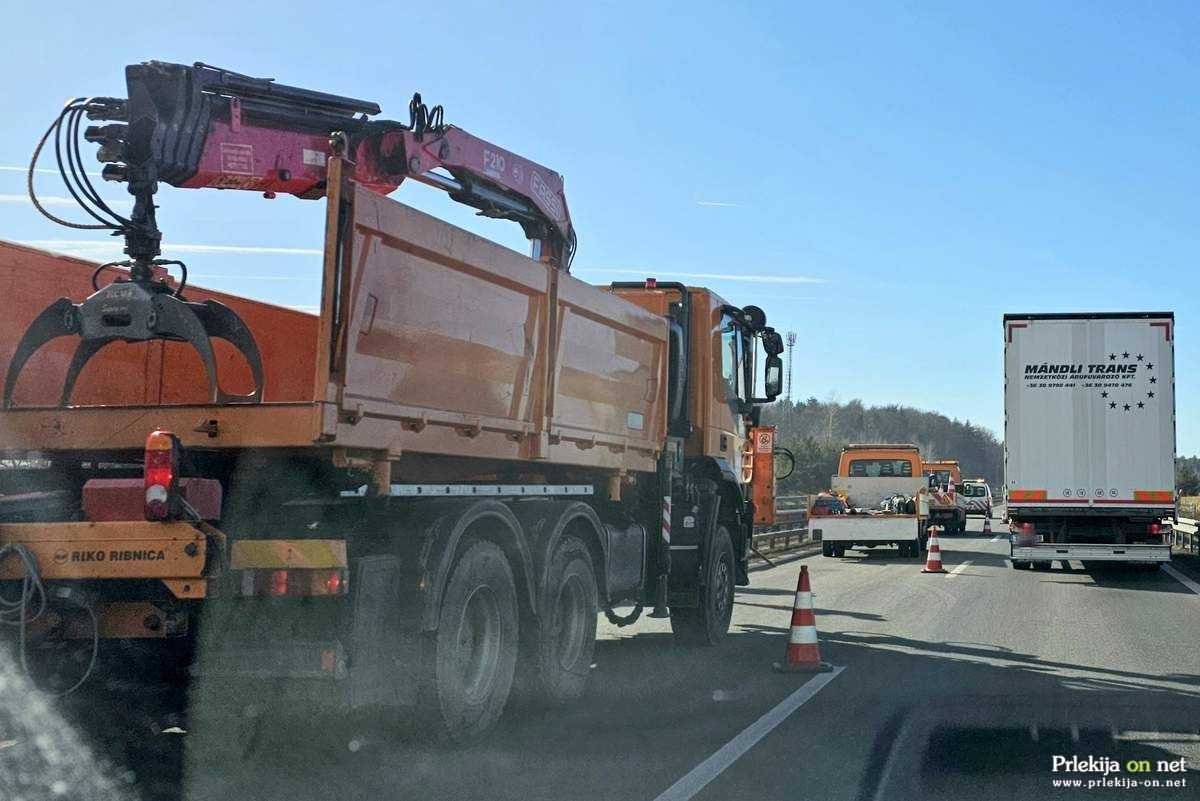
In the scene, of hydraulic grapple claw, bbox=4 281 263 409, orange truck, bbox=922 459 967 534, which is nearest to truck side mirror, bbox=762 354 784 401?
hydraulic grapple claw, bbox=4 281 263 409

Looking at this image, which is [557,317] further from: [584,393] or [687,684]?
[687,684]

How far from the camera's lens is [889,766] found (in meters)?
6.62

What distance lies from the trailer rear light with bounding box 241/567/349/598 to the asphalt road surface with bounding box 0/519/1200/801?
1005 millimetres

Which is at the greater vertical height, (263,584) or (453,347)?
(453,347)

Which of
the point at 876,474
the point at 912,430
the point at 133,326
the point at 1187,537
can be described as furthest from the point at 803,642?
the point at 912,430

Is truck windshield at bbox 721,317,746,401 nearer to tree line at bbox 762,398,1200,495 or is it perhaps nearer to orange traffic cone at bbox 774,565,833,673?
orange traffic cone at bbox 774,565,833,673

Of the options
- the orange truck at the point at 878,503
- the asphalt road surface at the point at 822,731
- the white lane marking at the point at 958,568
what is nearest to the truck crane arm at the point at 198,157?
the asphalt road surface at the point at 822,731

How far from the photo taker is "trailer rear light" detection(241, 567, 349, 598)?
5.59m

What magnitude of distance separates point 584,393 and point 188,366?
9.13ft

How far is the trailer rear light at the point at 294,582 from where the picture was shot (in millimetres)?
5590

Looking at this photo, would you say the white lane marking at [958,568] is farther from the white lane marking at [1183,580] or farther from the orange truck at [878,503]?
the white lane marking at [1183,580]

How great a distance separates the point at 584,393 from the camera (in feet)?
28.9

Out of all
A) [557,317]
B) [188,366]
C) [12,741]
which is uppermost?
[557,317]

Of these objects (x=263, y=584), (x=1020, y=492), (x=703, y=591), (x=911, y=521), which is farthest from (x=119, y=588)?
(x=911, y=521)
